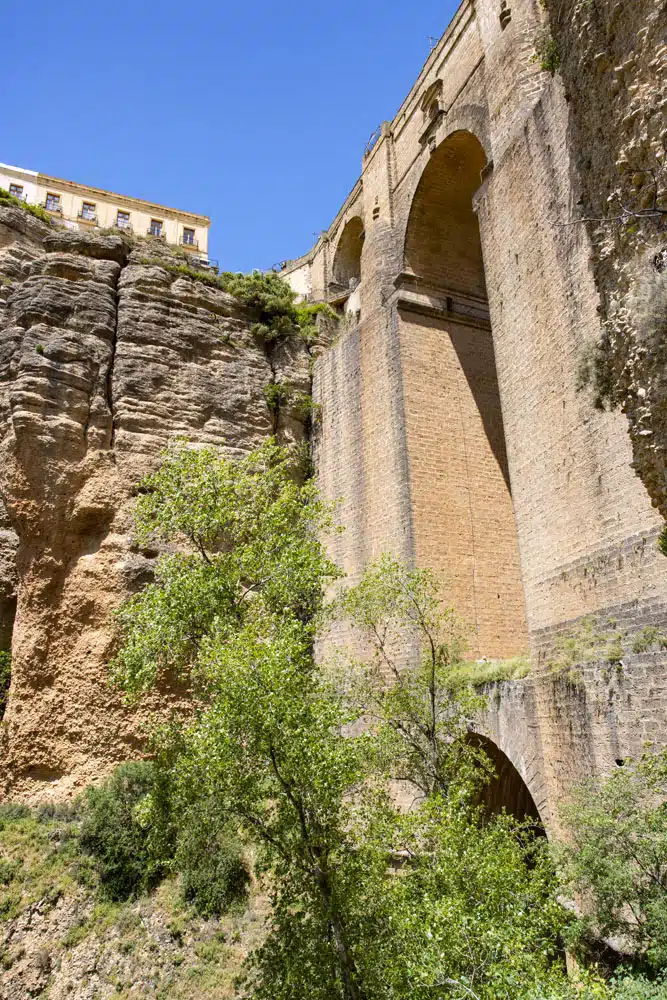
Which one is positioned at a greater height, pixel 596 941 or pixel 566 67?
pixel 566 67

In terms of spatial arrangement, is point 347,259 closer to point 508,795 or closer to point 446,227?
point 446,227

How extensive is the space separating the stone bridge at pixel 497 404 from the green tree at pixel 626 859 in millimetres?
540

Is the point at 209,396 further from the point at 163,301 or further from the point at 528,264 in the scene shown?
the point at 528,264

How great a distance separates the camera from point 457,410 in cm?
1595

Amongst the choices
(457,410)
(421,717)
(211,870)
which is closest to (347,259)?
(457,410)

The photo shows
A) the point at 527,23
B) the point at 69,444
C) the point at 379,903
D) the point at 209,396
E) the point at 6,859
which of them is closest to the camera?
the point at 379,903

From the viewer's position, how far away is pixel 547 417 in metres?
10.3

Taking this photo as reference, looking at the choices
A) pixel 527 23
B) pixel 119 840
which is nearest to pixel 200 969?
pixel 119 840

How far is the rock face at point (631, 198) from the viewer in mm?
4316

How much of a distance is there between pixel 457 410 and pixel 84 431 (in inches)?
313

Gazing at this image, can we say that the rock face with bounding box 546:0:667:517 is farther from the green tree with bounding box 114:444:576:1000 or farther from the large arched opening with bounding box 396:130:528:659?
the large arched opening with bounding box 396:130:528:659

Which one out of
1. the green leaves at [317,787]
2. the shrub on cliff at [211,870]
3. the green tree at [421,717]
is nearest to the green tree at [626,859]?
the green leaves at [317,787]

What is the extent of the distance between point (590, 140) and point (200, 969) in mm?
10820

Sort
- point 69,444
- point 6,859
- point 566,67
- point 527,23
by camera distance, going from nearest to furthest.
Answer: point 566,67 → point 6,859 → point 527,23 → point 69,444
